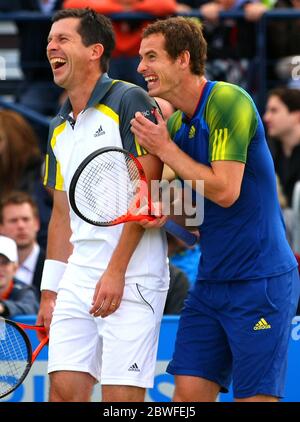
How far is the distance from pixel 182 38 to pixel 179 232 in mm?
905

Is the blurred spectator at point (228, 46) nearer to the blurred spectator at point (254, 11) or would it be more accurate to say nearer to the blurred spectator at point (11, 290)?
the blurred spectator at point (254, 11)

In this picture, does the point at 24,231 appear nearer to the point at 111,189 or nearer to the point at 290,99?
the point at 290,99

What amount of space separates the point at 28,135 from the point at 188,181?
3.69 metres

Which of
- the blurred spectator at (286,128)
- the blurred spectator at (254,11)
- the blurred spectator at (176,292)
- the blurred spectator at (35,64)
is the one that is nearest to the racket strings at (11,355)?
the blurred spectator at (176,292)

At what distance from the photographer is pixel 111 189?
508cm

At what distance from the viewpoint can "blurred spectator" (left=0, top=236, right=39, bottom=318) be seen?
21.3 ft

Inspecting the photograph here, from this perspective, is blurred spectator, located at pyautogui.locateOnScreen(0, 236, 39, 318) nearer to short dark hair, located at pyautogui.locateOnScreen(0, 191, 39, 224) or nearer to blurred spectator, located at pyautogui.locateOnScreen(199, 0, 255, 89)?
short dark hair, located at pyautogui.locateOnScreen(0, 191, 39, 224)

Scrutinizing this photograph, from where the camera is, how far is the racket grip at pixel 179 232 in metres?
5.20

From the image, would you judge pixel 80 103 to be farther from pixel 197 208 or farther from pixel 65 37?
pixel 197 208

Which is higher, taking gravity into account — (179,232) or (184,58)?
(184,58)

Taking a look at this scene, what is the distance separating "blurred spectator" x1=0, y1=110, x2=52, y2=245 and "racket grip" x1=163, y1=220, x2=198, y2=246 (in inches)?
121

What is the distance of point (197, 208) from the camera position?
5.17 m

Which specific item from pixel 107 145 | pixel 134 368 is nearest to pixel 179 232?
pixel 107 145

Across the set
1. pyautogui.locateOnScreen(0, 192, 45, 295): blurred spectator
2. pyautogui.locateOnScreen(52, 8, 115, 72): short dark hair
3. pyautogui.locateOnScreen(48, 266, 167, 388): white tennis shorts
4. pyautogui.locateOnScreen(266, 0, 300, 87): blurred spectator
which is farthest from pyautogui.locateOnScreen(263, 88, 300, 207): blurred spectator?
pyautogui.locateOnScreen(48, 266, 167, 388): white tennis shorts
